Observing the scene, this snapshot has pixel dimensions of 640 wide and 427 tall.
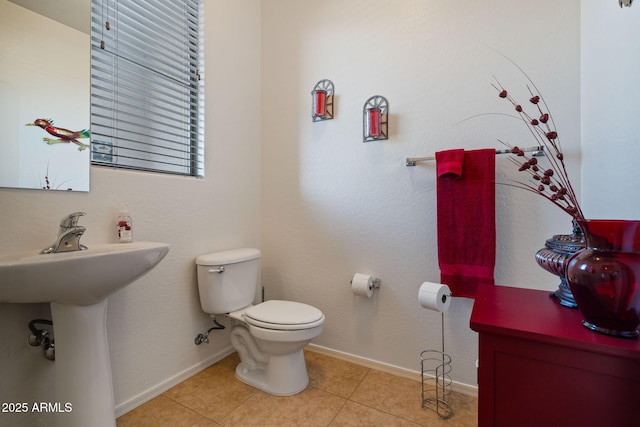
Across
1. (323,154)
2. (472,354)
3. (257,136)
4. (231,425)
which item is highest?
(257,136)

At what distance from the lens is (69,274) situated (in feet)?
2.89

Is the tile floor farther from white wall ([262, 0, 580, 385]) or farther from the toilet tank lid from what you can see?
the toilet tank lid

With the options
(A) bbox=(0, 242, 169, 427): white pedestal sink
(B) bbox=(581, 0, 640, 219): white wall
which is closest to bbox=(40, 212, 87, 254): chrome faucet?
(A) bbox=(0, 242, 169, 427): white pedestal sink

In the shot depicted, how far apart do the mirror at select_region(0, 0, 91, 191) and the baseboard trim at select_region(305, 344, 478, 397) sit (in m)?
1.65

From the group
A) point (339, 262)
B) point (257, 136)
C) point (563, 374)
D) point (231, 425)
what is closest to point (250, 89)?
point (257, 136)

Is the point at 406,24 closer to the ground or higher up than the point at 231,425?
higher up

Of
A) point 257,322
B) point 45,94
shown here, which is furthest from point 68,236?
point 257,322

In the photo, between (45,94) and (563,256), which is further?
(45,94)

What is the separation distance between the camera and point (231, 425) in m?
1.26

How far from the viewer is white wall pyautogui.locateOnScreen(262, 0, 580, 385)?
1.35m

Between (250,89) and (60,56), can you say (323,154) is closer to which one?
(250,89)

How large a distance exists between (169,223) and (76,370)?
0.73 metres

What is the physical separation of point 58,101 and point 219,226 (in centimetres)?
95

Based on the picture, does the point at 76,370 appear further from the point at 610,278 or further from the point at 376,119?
the point at 376,119
